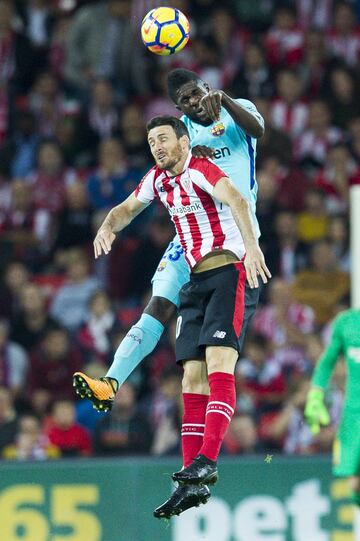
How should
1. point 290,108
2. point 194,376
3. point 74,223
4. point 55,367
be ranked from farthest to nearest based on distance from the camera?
point 290,108 < point 74,223 < point 55,367 < point 194,376

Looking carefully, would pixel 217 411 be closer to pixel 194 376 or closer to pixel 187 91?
pixel 194 376

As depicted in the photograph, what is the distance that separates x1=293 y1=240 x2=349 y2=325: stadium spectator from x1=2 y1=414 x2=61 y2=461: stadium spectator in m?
2.74

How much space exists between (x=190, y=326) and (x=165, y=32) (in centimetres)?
174

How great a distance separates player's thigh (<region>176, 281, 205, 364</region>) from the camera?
814 centimetres

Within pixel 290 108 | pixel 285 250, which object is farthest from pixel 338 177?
pixel 285 250

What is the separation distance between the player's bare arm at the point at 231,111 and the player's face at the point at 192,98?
18cm

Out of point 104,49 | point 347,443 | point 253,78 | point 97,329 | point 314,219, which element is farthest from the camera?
point 104,49

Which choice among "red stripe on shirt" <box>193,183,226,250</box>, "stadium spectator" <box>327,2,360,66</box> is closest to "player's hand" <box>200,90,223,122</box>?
"red stripe on shirt" <box>193,183,226,250</box>

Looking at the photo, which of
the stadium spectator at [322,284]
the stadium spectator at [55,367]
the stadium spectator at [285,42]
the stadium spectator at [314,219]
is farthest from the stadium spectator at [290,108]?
the stadium spectator at [55,367]

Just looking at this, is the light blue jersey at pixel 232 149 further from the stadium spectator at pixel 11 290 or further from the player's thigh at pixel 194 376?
Result: the stadium spectator at pixel 11 290

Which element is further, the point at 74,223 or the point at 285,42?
the point at 285,42

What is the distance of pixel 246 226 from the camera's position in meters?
7.58

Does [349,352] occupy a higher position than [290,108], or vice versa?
[290,108]

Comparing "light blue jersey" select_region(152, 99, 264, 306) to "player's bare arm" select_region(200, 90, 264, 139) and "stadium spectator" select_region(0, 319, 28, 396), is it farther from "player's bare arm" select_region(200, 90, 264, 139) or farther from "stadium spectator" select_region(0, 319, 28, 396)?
"stadium spectator" select_region(0, 319, 28, 396)
